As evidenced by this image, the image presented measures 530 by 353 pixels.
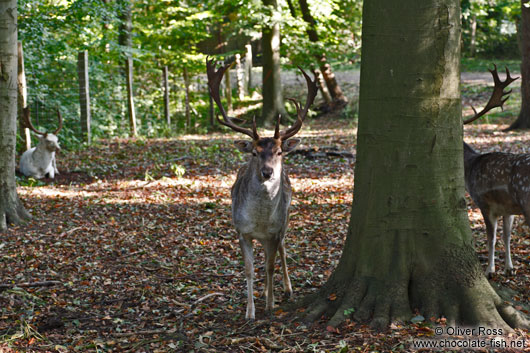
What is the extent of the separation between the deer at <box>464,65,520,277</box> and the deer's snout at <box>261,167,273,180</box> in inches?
89.5

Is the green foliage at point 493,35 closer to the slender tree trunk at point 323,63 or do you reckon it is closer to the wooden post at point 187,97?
the slender tree trunk at point 323,63

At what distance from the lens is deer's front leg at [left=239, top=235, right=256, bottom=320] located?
515 centimetres

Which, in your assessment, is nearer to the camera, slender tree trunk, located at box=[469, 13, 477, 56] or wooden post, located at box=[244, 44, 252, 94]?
wooden post, located at box=[244, 44, 252, 94]

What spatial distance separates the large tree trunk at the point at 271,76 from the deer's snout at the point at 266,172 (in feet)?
49.5

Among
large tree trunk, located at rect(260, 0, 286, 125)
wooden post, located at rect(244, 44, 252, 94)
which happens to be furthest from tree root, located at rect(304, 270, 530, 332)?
wooden post, located at rect(244, 44, 252, 94)

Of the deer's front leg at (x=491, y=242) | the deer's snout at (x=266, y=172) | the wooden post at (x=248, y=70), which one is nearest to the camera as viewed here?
the deer's snout at (x=266, y=172)

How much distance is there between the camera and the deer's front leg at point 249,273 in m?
5.15

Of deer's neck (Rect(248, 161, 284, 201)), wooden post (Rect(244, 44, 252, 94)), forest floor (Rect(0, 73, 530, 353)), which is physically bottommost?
forest floor (Rect(0, 73, 530, 353))

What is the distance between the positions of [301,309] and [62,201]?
6.24 meters

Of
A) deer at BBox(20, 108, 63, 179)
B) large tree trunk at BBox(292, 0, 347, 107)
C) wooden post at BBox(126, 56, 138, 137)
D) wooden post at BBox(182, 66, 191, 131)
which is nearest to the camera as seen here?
deer at BBox(20, 108, 63, 179)

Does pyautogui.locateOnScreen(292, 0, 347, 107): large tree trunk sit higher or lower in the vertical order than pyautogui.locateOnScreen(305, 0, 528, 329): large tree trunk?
higher

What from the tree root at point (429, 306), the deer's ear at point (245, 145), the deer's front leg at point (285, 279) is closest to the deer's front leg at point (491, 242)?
the tree root at point (429, 306)

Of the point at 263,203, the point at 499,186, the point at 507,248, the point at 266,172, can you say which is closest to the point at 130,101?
the point at 263,203

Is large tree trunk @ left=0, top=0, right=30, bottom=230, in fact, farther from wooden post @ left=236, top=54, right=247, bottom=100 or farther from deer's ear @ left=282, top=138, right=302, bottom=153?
wooden post @ left=236, top=54, right=247, bottom=100
